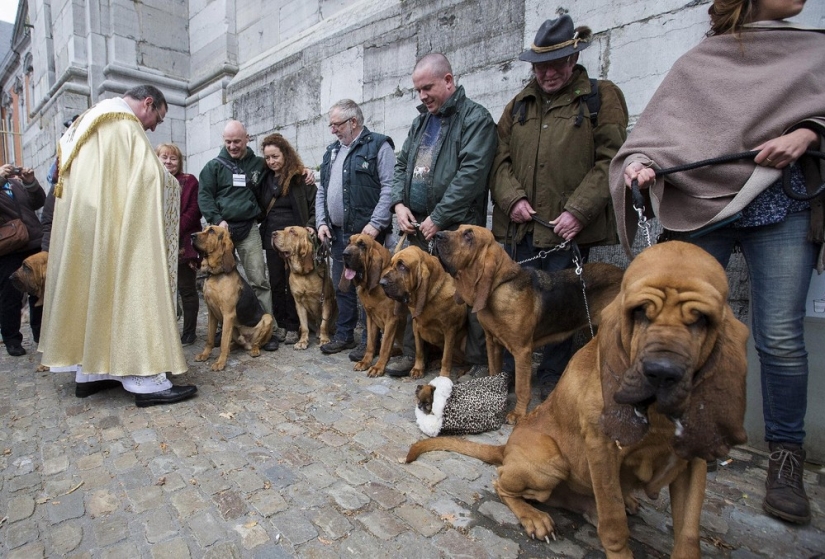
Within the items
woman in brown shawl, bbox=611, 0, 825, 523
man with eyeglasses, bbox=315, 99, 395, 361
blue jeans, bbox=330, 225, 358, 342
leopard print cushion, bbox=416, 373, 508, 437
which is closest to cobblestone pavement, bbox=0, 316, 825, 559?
leopard print cushion, bbox=416, 373, 508, 437

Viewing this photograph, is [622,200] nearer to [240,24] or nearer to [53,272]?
[53,272]

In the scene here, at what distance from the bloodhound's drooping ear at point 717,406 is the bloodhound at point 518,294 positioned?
2.24 m

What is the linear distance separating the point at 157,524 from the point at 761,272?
3.47 metres

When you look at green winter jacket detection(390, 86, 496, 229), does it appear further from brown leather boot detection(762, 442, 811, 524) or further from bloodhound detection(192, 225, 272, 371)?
brown leather boot detection(762, 442, 811, 524)

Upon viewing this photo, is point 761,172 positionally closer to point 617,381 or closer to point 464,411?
point 617,381

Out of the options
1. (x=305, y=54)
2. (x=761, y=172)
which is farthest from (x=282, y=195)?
(x=761, y=172)

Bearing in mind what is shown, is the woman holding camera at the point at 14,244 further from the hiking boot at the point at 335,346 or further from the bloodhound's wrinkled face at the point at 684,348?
the bloodhound's wrinkled face at the point at 684,348

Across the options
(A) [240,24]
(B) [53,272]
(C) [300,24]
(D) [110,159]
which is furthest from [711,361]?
(A) [240,24]

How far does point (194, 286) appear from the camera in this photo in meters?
6.25

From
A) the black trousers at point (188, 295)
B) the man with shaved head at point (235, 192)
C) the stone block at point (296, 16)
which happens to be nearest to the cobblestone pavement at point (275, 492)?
the black trousers at point (188, 295)

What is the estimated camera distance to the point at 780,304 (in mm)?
2461

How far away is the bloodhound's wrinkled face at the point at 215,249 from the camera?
5.38 meters

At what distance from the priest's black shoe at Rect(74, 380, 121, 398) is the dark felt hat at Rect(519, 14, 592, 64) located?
4.70 m

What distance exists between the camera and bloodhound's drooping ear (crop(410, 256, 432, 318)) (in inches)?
175
